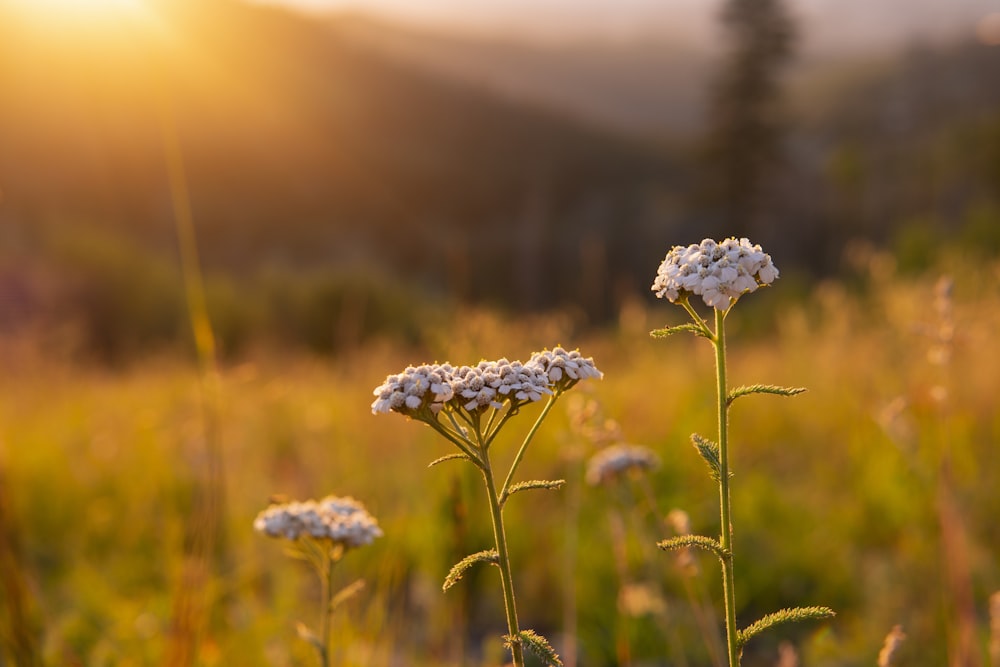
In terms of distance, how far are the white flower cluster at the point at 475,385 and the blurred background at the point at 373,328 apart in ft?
1.68

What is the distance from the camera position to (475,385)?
104 centimetres

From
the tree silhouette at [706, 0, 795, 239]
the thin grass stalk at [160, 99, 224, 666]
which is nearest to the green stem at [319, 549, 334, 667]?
the thin grass stalk at [160, 99, 224, 666]

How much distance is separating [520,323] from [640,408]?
2021mm

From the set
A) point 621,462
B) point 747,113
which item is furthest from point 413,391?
point 747,113

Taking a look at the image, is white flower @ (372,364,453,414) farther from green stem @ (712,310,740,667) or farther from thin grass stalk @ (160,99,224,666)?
thin grass stalk @ (160,99,224,666)

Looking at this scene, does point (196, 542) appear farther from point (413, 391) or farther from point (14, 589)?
point (413, 391)

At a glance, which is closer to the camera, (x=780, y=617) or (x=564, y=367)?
(x=780, y=617)

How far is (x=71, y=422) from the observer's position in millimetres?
5590

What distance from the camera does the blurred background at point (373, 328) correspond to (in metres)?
2.91

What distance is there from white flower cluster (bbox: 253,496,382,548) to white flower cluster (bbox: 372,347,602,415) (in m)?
0.50

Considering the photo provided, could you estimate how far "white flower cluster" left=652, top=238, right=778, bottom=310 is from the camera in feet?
3.08

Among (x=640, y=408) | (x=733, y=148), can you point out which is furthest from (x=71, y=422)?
(x=733, y=148)

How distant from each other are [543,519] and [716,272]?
3468 mm

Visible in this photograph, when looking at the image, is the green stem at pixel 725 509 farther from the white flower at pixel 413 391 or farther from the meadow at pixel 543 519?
the meadow at pixel 543 519
